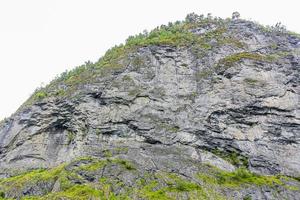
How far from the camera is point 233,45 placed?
82.9m

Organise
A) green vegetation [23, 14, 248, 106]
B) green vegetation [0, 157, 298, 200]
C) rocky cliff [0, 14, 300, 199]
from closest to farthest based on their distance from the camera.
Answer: green vegetation [0, 157, 298, 200], rocky cliff [0, 14, 300, 199], green vegetation [23, 14, 248, 106]

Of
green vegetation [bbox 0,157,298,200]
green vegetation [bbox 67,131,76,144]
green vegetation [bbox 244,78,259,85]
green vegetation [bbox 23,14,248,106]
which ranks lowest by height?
green vegetation [bbox 0,157,298,200]

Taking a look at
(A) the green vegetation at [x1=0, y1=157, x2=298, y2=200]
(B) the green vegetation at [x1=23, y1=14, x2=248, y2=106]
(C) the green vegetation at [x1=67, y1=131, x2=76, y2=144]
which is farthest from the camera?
(B) the green vegetation at [x1=23, y1=14, x2=248, y2=106]

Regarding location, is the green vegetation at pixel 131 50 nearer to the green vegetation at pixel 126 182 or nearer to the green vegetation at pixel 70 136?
the green vegetation at pixel 70 136

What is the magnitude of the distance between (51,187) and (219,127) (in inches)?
1106

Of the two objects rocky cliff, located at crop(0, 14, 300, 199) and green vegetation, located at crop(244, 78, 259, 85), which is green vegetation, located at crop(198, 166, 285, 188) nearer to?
rocky cliff, located at crop(0, 14, 300, 199)

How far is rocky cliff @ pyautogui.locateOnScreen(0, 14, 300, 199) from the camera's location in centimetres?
5303

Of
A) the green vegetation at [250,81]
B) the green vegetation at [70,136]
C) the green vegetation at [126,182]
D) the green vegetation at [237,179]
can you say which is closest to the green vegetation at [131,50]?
the green vegetation at [70,136]

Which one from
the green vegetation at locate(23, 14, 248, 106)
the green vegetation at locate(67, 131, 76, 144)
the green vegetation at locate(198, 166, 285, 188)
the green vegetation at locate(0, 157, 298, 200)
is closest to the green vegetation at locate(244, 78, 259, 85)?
the green vegetation at locate(23, 14, 248, 106)

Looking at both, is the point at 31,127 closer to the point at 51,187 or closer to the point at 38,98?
the point at 38,98

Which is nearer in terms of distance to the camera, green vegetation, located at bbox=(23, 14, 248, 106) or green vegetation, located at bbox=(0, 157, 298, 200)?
green vegetation, located at bbox=(0, 157, 298, 200)

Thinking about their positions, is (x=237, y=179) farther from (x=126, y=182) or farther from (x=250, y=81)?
(x=250, y=81)

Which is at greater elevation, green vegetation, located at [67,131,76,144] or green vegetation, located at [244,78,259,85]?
green vegetation, located at [244,78,259,85]

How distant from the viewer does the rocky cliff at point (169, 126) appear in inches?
2088
